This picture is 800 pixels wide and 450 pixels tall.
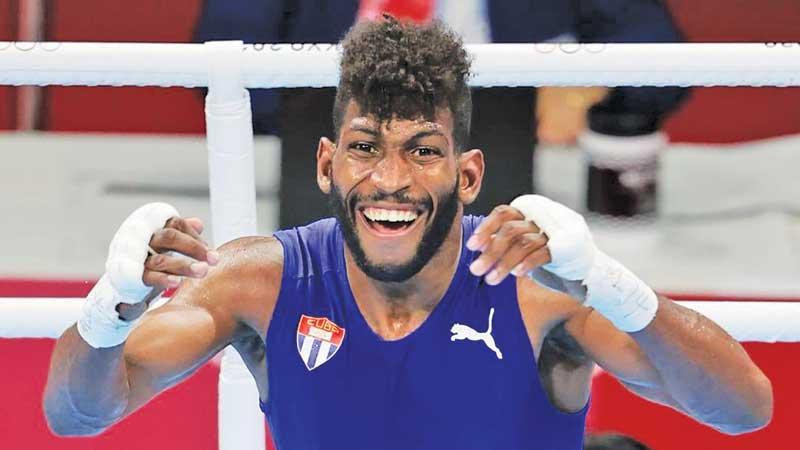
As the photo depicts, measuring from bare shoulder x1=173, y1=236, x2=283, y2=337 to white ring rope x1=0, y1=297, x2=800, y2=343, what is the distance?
0.24 m

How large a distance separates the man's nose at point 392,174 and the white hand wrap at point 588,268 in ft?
0.50

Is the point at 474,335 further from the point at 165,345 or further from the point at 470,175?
the point at 165,345

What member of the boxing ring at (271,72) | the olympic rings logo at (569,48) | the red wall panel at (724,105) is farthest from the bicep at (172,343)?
the red wall panel at (724,105)

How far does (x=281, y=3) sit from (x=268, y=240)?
0.74 meters

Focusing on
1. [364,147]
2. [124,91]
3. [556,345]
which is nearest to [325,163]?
[364,147]

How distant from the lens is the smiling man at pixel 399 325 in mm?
1537

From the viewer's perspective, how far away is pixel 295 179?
2.39m

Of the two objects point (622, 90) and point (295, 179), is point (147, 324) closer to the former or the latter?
point (295, 179)

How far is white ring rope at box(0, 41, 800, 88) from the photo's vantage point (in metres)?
1.83

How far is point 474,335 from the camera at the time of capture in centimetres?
165

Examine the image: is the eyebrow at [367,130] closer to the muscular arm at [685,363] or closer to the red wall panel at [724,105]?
the muscular arm at [685,363]

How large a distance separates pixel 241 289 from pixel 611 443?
27.4 inches

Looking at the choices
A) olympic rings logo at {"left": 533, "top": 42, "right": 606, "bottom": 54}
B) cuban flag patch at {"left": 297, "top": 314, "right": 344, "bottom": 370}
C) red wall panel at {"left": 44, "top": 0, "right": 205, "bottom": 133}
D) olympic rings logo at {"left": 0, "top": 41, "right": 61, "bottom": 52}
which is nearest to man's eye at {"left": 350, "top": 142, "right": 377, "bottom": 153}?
cuban flag patch at {"left": 297, "top": 314, "right": 344, "bottom": 370}

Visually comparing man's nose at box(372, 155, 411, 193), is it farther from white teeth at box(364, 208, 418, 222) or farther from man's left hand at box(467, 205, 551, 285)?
man's left hand at box(467, 205, 551, 285)
